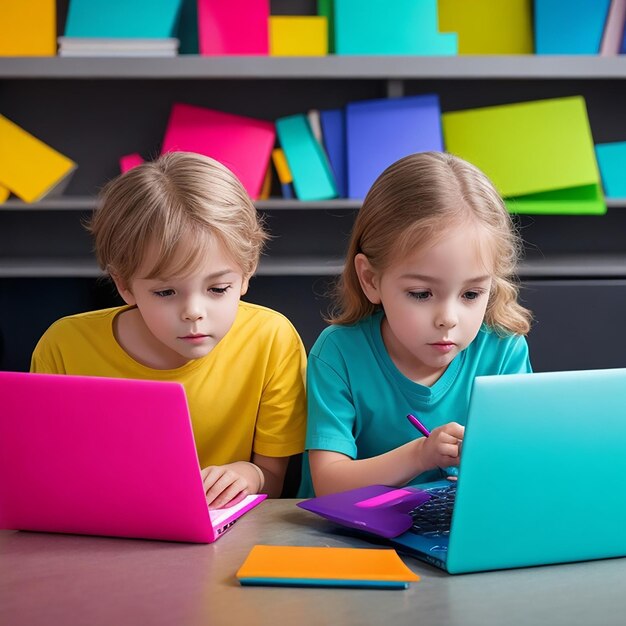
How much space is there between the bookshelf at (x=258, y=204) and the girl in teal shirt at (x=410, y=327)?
148 cm

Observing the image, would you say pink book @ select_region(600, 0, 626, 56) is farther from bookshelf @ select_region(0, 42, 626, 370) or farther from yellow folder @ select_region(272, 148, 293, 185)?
yellow folder @ select_region(272, 148, 293, 185)

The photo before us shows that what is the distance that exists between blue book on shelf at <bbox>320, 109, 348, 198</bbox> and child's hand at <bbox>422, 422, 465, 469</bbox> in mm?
1955

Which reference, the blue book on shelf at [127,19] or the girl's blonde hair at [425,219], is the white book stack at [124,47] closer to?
the blue book on shelf at [127,19]

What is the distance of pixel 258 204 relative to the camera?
274 centimetres

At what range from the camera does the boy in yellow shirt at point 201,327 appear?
1.12 meters

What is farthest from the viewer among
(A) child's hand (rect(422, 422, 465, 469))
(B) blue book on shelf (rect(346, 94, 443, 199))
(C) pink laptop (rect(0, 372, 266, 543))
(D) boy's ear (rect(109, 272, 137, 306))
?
(B) blue book on shelf (rect(346, 94, 443, 199))

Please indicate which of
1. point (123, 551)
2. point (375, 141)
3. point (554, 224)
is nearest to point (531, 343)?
point (123, 551)

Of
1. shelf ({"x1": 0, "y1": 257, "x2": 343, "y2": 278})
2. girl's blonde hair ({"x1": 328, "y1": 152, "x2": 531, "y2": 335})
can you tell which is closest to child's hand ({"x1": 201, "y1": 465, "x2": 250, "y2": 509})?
girl's blonde hair ({"x1": 328, "y1": 152, "x2": 531, "y2": 335})

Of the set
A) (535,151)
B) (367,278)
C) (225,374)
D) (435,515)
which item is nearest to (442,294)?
(367,278)

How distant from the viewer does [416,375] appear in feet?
4.18

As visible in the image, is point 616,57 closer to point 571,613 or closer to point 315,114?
point 315,114

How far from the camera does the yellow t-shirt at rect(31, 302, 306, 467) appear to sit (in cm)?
130

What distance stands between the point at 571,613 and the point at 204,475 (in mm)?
474

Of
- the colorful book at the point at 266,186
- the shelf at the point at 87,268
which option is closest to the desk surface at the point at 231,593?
the shelf at the point at 87,268
